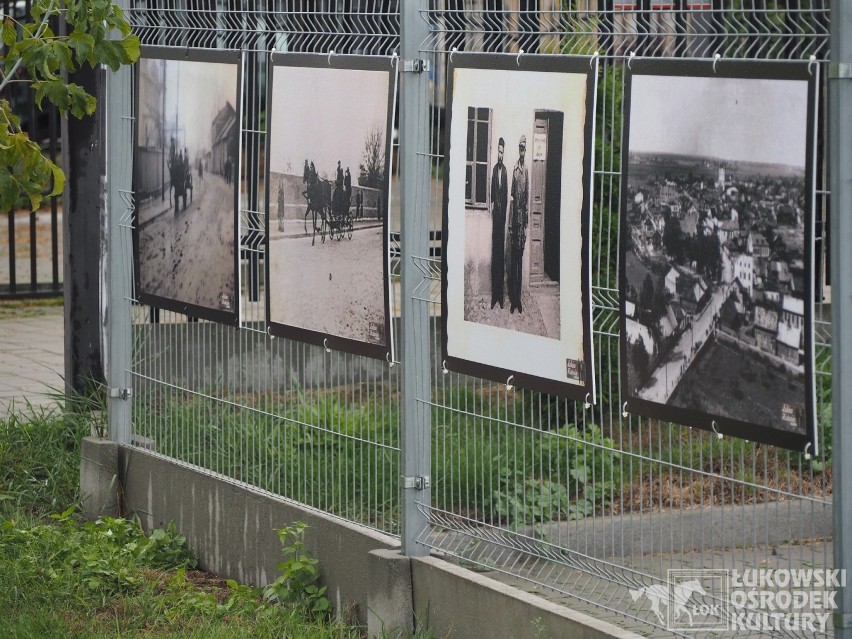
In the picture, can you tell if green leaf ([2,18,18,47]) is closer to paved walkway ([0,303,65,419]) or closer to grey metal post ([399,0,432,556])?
grey metal post ([399,0,432,556])

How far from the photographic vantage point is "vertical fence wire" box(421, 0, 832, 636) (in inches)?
149

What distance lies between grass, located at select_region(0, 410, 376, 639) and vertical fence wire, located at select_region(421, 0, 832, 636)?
3.12ft

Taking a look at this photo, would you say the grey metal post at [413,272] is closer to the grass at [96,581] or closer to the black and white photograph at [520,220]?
the black and white photograph at [520,220]

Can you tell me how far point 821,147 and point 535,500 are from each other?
167 cm

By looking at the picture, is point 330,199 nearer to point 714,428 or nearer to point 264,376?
point 264,376

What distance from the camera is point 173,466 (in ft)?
23.4

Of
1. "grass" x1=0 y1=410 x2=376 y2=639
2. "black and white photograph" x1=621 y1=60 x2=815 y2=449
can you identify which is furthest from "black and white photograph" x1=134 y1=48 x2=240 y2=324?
"black and white photograph" x1=621 y1=60 x2=815 y2=449

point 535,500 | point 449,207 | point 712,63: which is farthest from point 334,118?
point 712,63

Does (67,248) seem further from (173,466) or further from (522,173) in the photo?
(522,173)

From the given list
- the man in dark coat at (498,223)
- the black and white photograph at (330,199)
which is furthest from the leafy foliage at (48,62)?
the man in dark coat at (498,223)

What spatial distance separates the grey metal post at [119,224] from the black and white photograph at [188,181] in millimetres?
114

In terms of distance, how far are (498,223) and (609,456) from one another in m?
0.92

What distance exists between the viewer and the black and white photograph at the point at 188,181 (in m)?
6.54

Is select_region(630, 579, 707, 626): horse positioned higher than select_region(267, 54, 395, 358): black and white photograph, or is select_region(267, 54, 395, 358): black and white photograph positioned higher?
select_region(267, 54, 395, 358): black and white photograph
